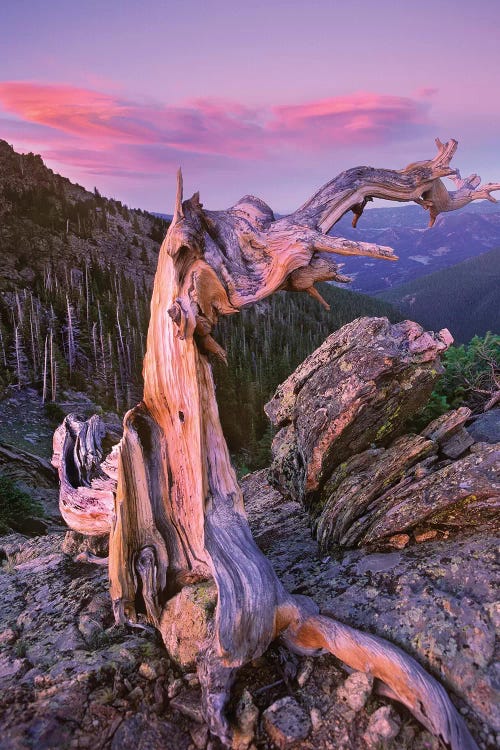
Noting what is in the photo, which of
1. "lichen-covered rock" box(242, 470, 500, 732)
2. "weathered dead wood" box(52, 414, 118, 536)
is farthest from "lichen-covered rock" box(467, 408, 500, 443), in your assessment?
"weathered dead wood" box(52, 414, 118, 536)

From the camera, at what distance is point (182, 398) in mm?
6262

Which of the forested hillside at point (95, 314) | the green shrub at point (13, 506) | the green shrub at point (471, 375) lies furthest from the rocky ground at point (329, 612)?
the forested hillside at point (95, 314)

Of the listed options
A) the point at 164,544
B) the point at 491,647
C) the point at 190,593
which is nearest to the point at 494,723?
the point at 491,647

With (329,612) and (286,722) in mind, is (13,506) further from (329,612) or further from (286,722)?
(286,722)

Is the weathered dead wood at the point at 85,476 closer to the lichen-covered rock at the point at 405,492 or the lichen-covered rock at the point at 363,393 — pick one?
the lichen-covered rock at the point at 363,393

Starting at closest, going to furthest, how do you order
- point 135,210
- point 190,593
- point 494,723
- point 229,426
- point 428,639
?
point 494,723 < point 428,639 < point 190,593 < point 229,426 < point 135,210

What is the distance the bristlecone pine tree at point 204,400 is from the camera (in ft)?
18.4

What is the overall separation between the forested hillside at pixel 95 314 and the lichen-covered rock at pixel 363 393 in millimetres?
40963

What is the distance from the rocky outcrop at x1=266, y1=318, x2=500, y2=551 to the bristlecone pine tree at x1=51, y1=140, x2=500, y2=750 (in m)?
1.86

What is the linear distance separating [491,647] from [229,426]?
173ft

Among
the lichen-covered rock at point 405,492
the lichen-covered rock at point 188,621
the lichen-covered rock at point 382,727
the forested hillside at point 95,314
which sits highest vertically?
the forested hillside at point 95,314

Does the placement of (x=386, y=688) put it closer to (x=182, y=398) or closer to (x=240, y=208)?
(x=182, y=398)

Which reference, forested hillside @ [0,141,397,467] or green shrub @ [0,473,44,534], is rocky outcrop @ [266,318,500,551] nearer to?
green shrub @ [0,473,44,534]

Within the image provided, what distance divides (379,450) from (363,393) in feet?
3.42
